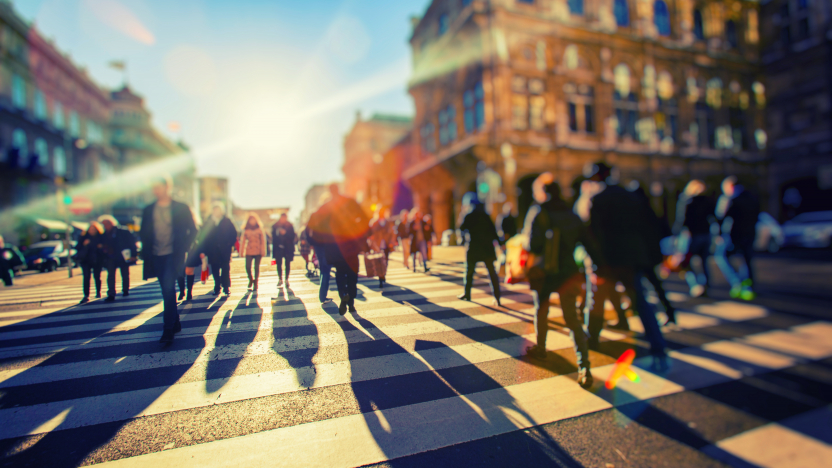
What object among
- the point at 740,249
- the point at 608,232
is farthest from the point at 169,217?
the point at 740,249

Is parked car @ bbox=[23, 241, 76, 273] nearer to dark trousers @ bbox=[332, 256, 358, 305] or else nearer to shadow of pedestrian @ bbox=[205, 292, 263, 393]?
shadow of pedestrian @ bbox=[205, 292, 263, 393]

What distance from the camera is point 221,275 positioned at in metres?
3.72

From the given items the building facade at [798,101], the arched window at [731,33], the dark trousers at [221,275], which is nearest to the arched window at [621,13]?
the arched window at [731,33]

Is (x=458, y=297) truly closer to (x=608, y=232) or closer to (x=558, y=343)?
(x=558, y=343)

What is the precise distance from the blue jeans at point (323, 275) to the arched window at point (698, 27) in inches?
1266

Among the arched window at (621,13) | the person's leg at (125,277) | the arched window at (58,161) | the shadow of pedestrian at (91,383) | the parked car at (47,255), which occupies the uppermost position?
the arched window at (621,13)

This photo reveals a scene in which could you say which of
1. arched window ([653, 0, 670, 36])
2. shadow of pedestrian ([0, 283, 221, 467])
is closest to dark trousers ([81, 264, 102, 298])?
shadow of pedestrian ([0, 283, 221, 467])

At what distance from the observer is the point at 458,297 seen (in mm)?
6051

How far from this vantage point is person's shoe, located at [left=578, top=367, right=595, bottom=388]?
10.5 ft

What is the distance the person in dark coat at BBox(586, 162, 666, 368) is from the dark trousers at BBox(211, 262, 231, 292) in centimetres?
387

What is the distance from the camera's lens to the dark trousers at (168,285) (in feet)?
12.4

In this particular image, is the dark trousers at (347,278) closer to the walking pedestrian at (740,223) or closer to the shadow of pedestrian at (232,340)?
the shadow of pedestrian at (232,340)

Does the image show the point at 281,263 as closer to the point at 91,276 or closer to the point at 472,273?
the point at 91,276

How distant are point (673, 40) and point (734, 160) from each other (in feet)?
31.4
